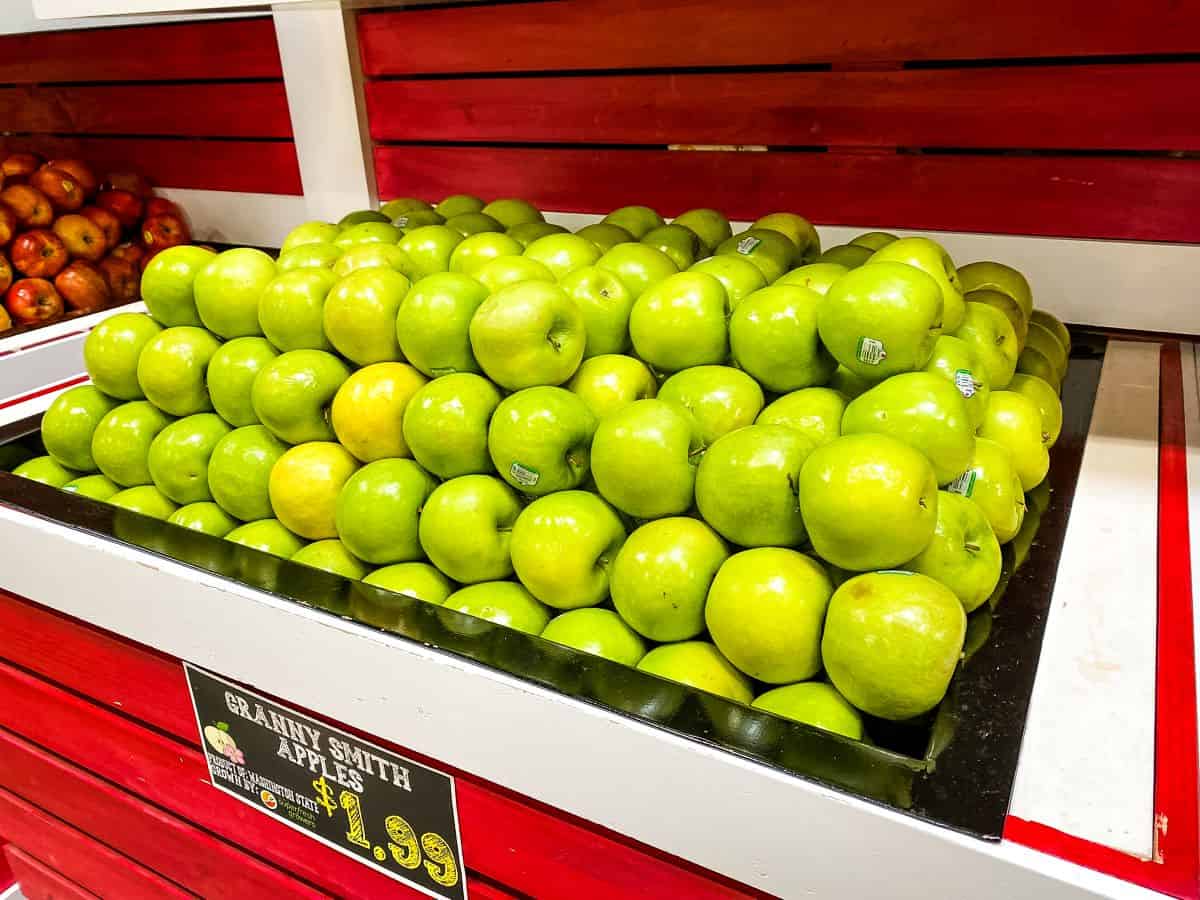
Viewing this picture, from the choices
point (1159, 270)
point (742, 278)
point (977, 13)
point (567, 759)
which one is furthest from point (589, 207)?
point (567, 759)

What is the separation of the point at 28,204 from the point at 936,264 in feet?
10.2

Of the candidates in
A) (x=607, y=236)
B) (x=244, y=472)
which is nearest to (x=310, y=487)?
(x=244, y=472)

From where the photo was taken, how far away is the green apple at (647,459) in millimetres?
1068

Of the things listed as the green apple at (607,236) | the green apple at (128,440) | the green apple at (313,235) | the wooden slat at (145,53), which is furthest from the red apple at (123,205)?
the green apple at (607,236)

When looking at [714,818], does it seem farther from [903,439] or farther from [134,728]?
[134,728]

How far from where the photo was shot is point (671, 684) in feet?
3.05

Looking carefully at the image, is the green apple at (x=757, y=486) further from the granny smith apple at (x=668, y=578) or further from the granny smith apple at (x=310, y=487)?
the granny smith apple at (x=310, y=487)

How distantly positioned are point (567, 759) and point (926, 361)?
0.67 meters

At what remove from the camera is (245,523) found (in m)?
1.44

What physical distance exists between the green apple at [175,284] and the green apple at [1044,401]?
1357 mm

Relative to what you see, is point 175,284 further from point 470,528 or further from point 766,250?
point 766,250

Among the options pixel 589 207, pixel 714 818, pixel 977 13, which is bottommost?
pixel 714 818

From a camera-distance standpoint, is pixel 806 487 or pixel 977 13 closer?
pixel 806 487

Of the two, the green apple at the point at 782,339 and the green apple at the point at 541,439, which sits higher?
the green apple at the point at 782,339
